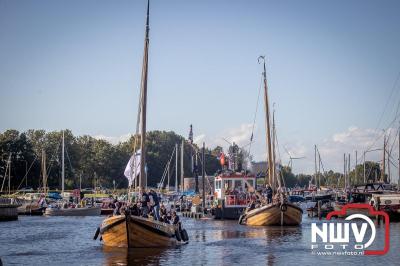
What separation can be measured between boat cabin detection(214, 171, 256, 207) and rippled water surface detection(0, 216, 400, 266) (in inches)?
469

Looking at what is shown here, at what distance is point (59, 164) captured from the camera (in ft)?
549

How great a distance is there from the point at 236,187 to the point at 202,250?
3165 cm

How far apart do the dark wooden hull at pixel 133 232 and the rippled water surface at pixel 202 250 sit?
599mm

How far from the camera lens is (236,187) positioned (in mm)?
79312

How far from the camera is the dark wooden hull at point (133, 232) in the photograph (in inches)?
1708

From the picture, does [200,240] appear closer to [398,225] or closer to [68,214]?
[398,225]

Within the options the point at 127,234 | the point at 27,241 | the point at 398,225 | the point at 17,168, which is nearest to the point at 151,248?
the point at 127,234

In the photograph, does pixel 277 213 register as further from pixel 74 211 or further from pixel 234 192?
pixel 74 211

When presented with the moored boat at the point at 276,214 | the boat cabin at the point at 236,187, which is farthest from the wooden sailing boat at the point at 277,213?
the boat cabin at the point at 236,187

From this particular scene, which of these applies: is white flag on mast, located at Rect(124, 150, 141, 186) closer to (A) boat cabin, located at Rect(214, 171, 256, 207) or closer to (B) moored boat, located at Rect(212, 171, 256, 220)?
(A) boat cabin, located at Rect(214, 171, 256, 207)

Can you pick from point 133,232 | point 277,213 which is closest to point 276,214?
point 277,213

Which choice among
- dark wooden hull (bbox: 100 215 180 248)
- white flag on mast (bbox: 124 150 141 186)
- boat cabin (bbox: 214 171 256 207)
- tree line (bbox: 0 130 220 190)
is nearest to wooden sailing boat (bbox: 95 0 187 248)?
dark wooden hull (bbox: 100 215 180 248)

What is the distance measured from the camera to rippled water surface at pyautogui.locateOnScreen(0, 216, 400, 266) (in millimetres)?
41125

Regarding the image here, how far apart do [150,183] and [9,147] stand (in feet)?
171
